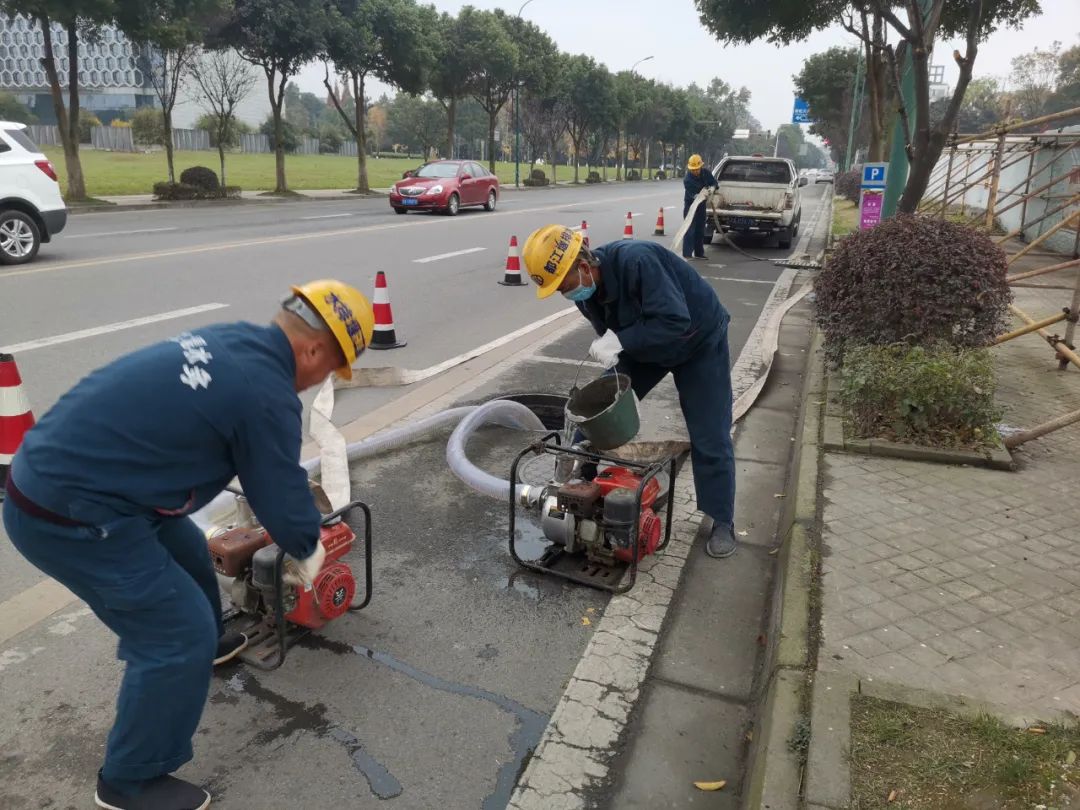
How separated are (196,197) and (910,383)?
23138mm

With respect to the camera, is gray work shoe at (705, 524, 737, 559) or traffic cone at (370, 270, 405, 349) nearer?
gray work shoe at (705, 524, 737, 559)

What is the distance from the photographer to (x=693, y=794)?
8.27ft

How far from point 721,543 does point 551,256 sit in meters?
1.64

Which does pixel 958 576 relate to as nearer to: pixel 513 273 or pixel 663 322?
pixel 663 322

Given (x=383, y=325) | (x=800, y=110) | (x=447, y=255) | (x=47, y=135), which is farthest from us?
(x=47, y=135)

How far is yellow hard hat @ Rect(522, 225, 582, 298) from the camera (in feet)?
11.5

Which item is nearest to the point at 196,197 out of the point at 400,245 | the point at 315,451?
the point at 400,245

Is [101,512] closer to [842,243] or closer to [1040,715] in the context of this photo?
[1040,715]

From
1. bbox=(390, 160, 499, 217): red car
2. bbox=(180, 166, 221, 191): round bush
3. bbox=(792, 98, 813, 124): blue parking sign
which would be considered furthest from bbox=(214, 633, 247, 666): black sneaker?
bbox=(792, 98, 813, 124): blue parking sign

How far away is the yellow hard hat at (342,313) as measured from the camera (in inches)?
85.4

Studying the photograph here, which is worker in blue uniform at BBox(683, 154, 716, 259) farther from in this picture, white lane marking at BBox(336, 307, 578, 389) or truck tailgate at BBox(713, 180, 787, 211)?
white lane marking at BBox(336, 307, 578, 389)

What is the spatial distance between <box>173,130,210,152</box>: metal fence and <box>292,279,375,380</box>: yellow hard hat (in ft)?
228

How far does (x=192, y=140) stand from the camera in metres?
65.3

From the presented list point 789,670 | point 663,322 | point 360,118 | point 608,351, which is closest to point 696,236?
point 608,351
